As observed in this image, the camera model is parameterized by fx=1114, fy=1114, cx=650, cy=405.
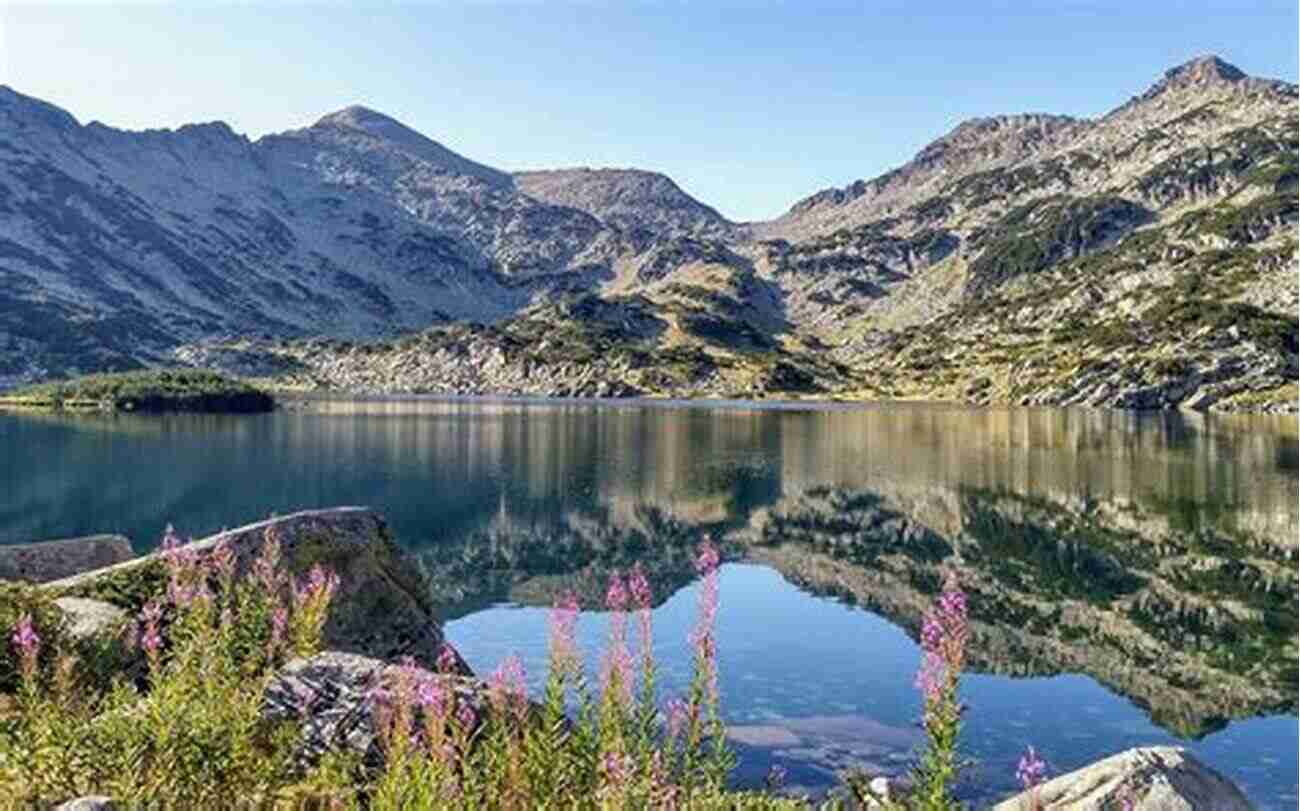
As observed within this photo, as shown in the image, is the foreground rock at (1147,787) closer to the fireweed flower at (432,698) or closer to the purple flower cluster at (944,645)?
the purple flower cluster at (944,645)

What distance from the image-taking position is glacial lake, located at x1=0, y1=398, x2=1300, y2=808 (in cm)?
3534

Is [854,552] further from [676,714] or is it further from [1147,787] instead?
[676,714]

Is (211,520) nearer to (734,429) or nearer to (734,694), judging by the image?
(734,694)

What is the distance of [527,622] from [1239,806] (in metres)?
36.6

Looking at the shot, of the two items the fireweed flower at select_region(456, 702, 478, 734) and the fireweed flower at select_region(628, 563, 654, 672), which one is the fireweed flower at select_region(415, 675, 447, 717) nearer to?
the fireweed flower at select_region(456, 702, 478, 734)

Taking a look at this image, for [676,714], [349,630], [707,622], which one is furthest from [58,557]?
[707,622]

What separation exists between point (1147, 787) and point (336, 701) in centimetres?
1026

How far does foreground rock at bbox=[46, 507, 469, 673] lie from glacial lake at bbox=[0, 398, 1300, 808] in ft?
31.4

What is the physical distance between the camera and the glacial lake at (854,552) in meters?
35.3

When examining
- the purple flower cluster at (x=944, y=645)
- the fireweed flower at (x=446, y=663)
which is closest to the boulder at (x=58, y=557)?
the fireweed flower at (x=446, y=663)

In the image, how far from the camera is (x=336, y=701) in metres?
14.7

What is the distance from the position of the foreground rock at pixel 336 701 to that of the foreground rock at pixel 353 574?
7869 mm

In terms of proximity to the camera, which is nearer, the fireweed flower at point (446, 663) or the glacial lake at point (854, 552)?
the fireweed flower at point (446, 663)

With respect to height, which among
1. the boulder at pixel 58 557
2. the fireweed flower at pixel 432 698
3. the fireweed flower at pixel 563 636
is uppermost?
the fireweed flower at pixel 563 636
